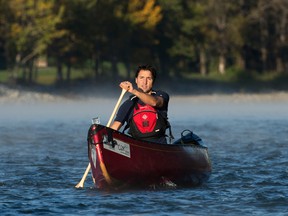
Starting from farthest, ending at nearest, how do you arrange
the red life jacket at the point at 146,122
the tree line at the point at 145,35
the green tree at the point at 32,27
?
1. the tree line at the point at 145,35
2. the green tree at the point at 32,27
3. the red life jacket at the point at 146,122

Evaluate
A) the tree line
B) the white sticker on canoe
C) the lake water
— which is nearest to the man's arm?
the white sticker on canoe

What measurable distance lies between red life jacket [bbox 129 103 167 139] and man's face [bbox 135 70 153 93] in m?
0.40

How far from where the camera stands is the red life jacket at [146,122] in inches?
693

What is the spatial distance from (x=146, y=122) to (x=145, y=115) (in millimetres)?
127

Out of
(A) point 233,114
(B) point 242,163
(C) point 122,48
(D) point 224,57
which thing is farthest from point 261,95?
(B) point 242,163

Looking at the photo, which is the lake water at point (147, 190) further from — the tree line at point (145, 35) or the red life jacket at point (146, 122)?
the tree line at point (145, 35)

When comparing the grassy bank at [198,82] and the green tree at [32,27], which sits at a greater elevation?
the green tree at [32,27]

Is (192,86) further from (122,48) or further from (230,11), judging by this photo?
(230,11)

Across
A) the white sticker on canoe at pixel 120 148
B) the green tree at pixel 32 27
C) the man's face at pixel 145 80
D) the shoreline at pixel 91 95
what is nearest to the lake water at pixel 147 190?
the white sticker on canoe at pixel 120 148

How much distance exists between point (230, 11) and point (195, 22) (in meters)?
8.80

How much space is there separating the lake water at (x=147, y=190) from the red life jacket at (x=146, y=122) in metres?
0.99

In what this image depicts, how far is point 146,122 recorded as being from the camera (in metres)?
17.7

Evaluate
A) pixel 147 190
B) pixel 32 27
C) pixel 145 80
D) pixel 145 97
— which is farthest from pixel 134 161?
pixel 32 27

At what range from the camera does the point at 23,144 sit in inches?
1161
